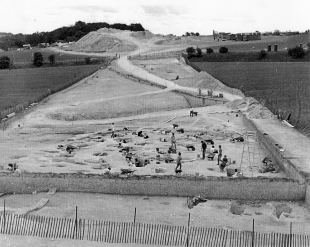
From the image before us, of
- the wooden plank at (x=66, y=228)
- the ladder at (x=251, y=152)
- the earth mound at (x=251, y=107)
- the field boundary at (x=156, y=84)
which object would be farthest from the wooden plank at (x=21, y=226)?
the field boundary at (x=156, y=84)

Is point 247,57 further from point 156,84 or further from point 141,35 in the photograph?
point 156,84

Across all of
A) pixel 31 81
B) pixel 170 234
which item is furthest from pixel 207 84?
pixel 170 234

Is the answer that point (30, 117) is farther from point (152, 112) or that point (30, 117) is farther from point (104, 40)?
point (104, 40)

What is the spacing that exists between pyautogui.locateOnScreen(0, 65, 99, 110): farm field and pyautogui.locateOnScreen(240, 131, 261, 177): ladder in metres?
27.5

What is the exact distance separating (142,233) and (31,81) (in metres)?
59.9

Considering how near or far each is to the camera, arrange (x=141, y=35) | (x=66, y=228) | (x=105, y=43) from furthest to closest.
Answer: (x=141, y=35) < (x=105, y=43) < (x=66, y=228)

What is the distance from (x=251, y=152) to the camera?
32.8 metres

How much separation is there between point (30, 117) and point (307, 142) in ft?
77.5

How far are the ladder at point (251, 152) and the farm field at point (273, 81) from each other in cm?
848

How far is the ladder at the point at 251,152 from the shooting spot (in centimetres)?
3017

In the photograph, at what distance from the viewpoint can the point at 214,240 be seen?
19078 millimetres

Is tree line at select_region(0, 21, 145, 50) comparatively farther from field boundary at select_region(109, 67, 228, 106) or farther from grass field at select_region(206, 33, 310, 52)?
field boundary at select_region(109, 67, 228, 106)

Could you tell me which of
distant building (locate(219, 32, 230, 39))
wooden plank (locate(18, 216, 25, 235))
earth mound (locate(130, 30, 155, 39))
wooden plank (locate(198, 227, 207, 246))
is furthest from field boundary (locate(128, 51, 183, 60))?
wooden plank (locate(198, 227, 207, 246))

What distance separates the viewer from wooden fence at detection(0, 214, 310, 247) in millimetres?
18938
